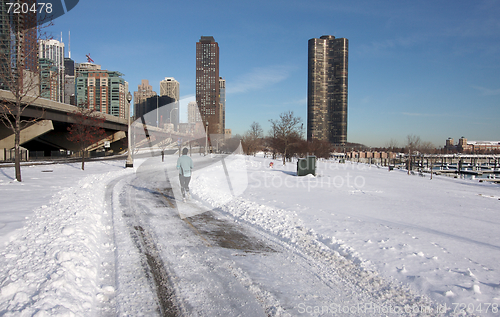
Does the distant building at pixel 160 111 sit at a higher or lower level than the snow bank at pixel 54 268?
higher

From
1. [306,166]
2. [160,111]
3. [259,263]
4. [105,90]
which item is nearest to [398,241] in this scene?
[259,263]

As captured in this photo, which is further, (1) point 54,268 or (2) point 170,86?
(2) point 170,86

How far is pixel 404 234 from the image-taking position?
7.03 m

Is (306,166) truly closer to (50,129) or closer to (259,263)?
(259,263)

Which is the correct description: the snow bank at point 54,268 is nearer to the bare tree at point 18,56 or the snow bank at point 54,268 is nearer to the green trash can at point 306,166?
the bare tree at point 18,56

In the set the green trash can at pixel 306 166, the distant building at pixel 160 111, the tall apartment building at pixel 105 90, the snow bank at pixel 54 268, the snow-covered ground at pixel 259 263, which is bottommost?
the snow-covered ground at pixel 259 263

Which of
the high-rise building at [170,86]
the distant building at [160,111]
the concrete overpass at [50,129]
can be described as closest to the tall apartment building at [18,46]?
the concrete overpass at [50,129]

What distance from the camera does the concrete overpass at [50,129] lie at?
33.9m

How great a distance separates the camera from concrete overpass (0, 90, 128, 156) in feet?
111

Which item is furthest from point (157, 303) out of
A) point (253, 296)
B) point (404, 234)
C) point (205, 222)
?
point (404, 234)

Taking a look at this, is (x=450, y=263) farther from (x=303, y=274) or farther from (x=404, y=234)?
(x=303, y=274)

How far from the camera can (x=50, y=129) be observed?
1491 inches

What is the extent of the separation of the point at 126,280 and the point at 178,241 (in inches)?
78.0

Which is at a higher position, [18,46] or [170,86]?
[170,86]
